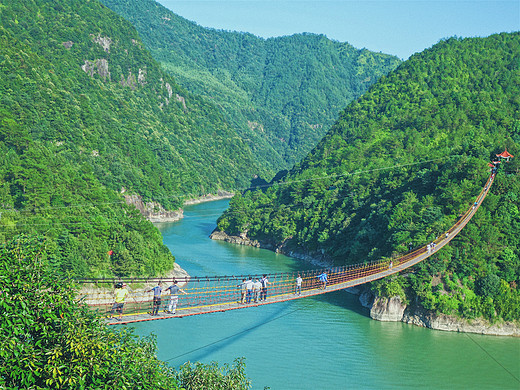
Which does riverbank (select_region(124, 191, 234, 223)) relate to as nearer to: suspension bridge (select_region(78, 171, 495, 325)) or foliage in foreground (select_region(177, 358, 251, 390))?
suspension bridge (select_region(78, 171, 495, 325))

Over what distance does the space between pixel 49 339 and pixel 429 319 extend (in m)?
25.1

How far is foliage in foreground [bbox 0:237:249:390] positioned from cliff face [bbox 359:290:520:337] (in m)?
23.1

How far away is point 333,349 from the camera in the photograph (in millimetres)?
26734

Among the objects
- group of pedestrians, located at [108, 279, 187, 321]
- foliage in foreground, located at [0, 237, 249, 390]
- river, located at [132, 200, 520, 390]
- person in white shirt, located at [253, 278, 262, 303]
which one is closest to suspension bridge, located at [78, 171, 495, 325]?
person in white shirt, located at [253, 278, 262, 303]

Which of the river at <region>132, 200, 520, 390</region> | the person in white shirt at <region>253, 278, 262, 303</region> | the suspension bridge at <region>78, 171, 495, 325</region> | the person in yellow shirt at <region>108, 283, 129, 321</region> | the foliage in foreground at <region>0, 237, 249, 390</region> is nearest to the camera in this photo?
the foliage in foreground at <region>0, 237, 249, 390</region>

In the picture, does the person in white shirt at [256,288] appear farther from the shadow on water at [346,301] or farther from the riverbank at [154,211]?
the riverbank at [154,211]

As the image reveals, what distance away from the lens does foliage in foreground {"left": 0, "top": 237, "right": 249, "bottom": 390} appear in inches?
329

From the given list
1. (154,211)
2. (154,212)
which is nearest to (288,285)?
(154,212)

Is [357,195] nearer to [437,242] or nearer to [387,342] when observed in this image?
[437,242]

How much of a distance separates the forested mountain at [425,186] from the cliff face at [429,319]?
0.46 meters

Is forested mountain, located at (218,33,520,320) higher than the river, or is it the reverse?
forested mountain, located at (218,33,520,320)

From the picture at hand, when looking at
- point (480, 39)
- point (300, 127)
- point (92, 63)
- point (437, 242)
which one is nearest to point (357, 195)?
point (437, 242)

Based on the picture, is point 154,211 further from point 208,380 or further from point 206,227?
point 208,380

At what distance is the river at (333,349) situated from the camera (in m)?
23.5
